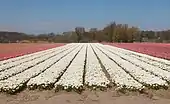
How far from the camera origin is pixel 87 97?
9.80 meters

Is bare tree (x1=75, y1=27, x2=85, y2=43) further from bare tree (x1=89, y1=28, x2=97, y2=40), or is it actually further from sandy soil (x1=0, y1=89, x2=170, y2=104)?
sandy soil (x1=0, y1=89, x2=170, y2=104)

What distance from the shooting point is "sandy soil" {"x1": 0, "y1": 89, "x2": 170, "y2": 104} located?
924 centimetres

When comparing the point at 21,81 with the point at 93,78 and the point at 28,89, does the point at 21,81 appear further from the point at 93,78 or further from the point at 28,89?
the point at 93,78

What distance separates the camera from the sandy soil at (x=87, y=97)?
9.24 m

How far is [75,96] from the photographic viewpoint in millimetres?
9938

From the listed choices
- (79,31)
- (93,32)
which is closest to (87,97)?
(93,32)

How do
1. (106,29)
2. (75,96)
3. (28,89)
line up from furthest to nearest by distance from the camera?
(106,29) < (28,89) < (75,96)

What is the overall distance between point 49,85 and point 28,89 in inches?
33.2

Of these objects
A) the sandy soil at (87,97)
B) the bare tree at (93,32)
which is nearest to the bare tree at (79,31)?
the bare tree at (93,32)

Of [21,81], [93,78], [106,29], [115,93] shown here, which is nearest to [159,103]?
[115,93]

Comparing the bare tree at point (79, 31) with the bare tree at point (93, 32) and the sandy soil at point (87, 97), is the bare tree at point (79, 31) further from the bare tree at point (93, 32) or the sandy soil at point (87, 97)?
the sandy soil at point (87, 97)

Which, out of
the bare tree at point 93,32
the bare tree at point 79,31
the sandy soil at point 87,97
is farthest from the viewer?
the bare tree at point 79,31

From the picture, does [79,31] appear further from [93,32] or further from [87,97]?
[87,97]

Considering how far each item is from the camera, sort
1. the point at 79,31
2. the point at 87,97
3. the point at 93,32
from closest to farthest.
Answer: the point at 87,97, the point at 93,32, the point at 79,31
